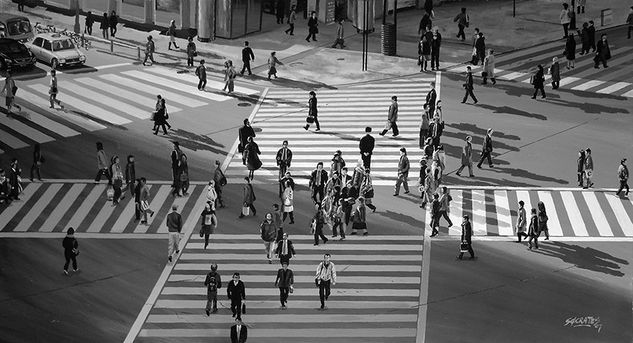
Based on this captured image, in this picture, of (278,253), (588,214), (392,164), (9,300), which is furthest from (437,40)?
(9,300)

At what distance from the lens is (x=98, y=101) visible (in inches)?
2430

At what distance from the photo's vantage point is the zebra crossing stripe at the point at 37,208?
153 feet

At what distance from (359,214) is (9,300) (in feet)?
38.4

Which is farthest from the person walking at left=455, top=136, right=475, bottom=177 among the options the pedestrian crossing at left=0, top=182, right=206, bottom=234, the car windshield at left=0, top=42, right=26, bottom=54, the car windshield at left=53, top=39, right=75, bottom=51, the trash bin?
the car windshield at left=0, top=42, right=26, bottom=54

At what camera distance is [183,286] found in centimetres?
4203

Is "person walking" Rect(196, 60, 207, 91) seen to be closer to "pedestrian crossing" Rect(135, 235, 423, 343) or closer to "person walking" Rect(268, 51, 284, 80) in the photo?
"person walking" Rect(268, 51, 284, 80)

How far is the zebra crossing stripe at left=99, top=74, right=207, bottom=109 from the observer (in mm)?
61562

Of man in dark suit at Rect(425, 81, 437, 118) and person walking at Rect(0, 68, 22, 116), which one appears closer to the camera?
man in dark suit at Rect(425, 81, 437, 118)

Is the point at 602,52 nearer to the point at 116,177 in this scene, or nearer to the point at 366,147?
the point at 366,147

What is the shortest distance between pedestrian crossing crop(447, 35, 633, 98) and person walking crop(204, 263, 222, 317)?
93.0 feet

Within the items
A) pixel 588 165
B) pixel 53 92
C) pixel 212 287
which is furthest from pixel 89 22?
pixel 212 287

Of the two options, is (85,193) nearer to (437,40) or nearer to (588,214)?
(588,214)

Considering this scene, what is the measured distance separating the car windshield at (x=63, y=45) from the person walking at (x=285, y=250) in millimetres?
29048

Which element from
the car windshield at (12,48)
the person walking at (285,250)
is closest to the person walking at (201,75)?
the car windshield at (12,48)
